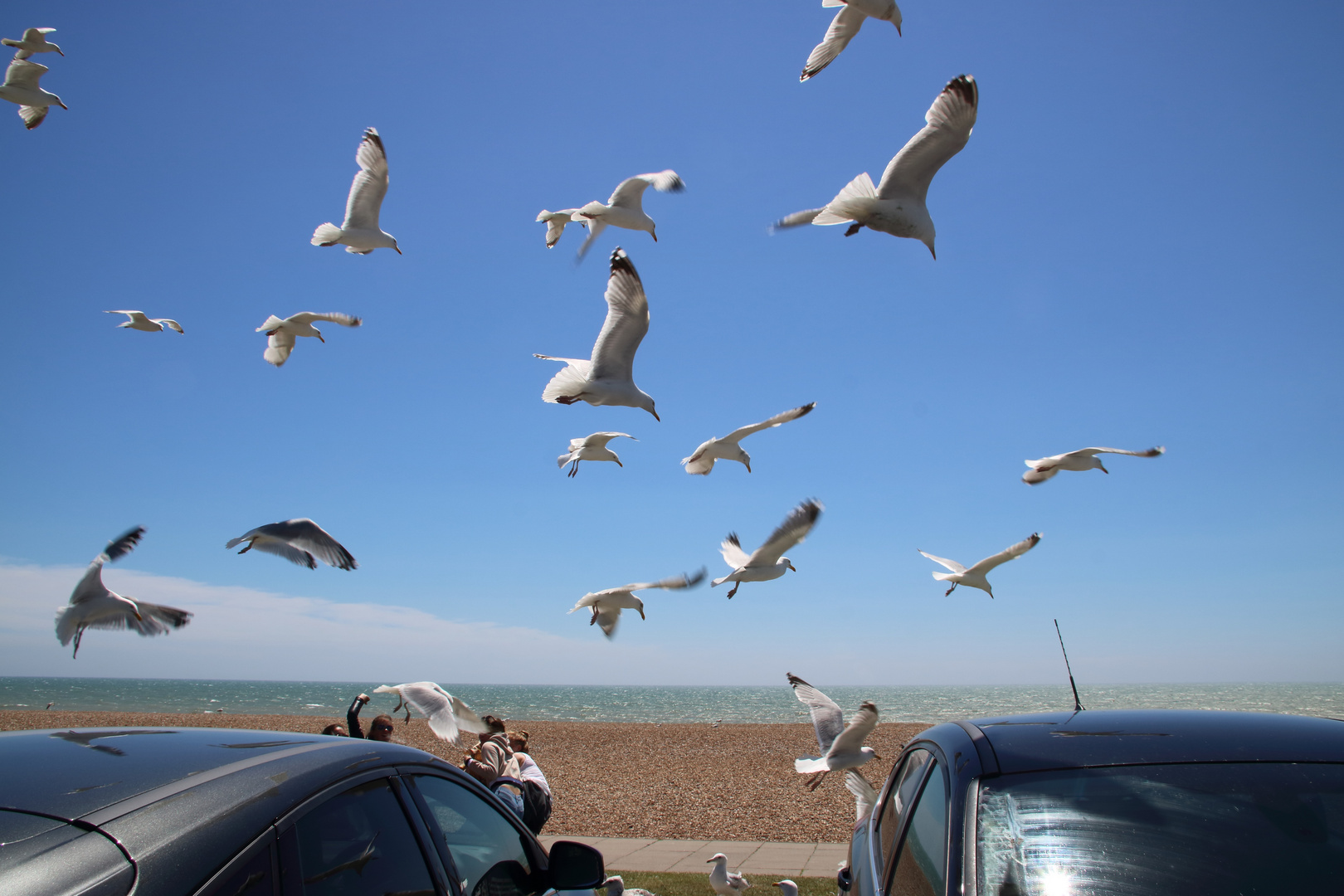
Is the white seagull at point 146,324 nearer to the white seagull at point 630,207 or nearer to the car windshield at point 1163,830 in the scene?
the white seagull at point 630,207

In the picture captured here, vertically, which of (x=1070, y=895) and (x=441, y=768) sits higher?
(x=441, y=768)

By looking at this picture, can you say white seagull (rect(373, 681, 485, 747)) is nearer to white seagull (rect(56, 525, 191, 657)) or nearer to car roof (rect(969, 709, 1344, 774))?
white seagull (rect(56, 525, 191, 657))

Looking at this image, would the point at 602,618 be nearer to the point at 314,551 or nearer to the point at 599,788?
the point at 314,551

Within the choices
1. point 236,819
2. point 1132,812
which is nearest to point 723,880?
point 1132,812

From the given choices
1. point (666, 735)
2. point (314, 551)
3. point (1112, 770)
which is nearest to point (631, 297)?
point (314, 551)

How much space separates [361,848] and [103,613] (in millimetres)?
2658

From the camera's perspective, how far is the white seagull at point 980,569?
25.1 feet

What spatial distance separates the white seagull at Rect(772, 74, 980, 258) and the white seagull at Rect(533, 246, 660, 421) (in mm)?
1445

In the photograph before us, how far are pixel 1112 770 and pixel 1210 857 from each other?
320 mm

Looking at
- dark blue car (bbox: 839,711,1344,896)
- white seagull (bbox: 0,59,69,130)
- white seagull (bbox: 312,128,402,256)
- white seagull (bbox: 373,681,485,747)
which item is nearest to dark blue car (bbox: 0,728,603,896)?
dark blue car (bbox: 839,711,1344,896)

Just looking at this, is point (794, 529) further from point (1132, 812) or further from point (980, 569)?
point (1132, 812)

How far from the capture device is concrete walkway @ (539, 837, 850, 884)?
26.2ft

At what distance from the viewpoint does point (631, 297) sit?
22.8 ft

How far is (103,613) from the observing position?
3.88 metres
